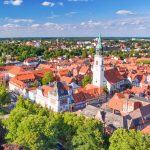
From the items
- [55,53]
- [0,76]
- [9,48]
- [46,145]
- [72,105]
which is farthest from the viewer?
[9,48]

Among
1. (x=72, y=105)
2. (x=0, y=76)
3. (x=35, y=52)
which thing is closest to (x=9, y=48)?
(x=35, y=52)

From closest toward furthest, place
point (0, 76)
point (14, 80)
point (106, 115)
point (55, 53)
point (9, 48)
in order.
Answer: point (106, 115)
point (14, 80)
point (0, 76)
point (55, 53)
point (9, 48)

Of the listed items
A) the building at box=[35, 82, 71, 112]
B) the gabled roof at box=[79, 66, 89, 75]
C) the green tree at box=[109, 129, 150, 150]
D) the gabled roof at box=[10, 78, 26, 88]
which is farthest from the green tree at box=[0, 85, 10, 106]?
the gabled roof at box=[79, 66, 89, 75]

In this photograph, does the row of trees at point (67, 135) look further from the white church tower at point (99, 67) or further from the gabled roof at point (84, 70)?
the gabled roof at point (84, 70)

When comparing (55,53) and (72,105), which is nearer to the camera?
(72,105)

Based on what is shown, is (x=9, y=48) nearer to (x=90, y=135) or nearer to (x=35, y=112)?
(x=35, y=112)

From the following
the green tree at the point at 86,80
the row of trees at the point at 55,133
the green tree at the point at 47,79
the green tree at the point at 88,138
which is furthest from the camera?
the green tree at the point at 47,79


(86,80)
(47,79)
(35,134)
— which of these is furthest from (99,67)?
(35,134)

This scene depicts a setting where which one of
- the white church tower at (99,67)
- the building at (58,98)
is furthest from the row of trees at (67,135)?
the white church tower at (99,67)
